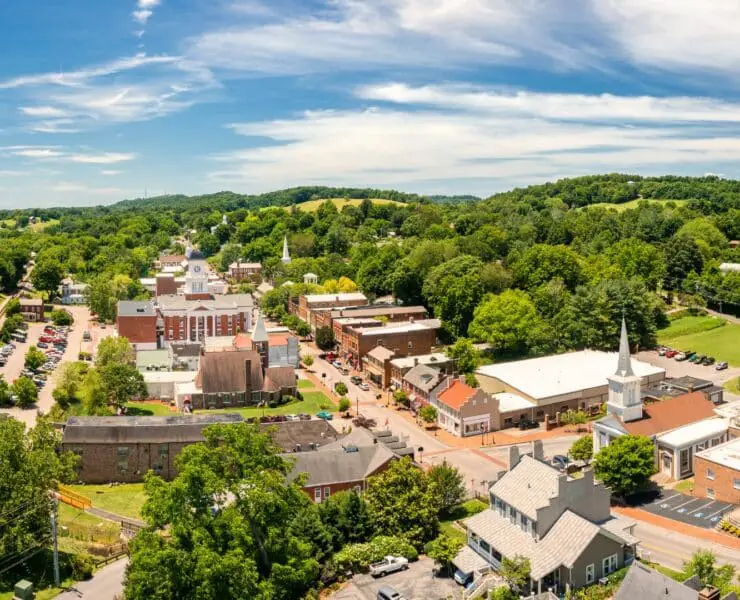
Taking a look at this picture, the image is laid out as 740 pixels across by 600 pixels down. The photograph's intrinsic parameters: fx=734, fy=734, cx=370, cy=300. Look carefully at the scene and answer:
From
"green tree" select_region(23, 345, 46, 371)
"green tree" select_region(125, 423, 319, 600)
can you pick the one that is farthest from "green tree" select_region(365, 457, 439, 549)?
"green tree" select_region(23, 345, 46, 371)

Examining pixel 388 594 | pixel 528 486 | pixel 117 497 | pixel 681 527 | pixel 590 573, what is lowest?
pixel 117 497

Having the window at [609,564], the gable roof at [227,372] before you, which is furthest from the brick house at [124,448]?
the window at [609,564]

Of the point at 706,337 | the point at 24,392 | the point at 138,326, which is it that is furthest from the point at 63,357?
the point at 706,337

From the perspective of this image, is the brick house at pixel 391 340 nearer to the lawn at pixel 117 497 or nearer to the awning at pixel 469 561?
the lawn at pixel 117 497

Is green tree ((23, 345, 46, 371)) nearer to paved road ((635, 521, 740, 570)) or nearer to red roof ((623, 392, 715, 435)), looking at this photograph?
red roof ((623, 392, 715, 435))

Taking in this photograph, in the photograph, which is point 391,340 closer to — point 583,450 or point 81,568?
point 583,450

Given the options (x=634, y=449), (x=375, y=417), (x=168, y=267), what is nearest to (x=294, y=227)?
(x=168, y=267)
